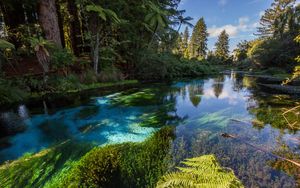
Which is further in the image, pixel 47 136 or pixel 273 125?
pixel 273 125

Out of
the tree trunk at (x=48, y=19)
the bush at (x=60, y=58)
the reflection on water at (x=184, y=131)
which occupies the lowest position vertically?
the reflection on water at (x=184, y=131)

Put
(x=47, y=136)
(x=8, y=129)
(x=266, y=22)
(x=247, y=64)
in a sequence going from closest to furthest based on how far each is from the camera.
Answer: (x=47, y=136) < (x=8, y=129) < (x=247, y=64) < (x=266, y=22)

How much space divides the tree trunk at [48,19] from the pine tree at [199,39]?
3707cm

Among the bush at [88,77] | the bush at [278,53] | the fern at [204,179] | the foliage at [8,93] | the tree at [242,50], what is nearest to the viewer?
the fern at [204,179]

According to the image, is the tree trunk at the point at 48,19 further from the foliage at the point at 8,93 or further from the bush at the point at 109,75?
the foliage at the point at 8,93

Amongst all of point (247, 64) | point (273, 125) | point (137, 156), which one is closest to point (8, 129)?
point (137, 156)

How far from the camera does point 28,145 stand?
3.26m

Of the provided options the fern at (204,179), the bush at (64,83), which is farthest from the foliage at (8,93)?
the fern at (204,179)

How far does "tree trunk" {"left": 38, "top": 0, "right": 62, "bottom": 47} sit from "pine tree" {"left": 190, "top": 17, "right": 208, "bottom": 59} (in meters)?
37.1

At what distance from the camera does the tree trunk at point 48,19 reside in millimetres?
8811

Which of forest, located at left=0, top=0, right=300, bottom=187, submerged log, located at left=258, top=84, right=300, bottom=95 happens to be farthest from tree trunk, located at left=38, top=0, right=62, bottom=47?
submerged log, located at left=258, top=84, right=300, bottom=95

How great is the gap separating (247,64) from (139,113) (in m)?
31.9

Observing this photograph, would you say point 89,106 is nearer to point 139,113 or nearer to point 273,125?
point 139,113

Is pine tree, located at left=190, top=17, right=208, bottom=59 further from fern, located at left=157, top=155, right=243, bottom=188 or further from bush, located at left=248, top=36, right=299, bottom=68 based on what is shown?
fern, located at left=157, top=155, right=243, bottom=188
